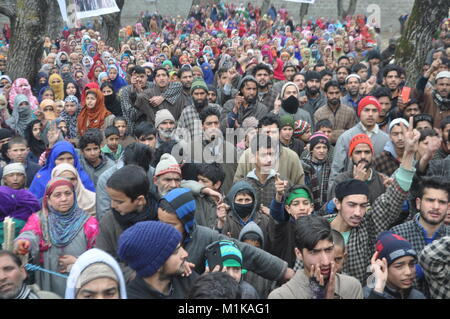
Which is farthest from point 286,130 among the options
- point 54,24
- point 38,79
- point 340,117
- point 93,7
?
point 54,24

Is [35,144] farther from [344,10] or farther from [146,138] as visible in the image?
[344,10]

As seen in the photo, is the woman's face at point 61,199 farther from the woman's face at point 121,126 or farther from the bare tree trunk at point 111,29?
the bare tree trunk at point 111,29

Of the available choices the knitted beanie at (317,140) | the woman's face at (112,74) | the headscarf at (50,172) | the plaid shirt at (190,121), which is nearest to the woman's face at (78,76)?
the woman's face at (112,74)

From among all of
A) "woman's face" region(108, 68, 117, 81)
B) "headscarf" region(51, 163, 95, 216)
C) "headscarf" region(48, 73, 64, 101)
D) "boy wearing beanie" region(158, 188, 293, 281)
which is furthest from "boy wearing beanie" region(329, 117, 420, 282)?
"headscarf" region(48, 73, 64, 101)

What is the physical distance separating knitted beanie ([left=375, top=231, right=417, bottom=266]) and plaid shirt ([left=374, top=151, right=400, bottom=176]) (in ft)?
7.24

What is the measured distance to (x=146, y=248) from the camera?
2.51 metres

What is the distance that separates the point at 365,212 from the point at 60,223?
2046 mm

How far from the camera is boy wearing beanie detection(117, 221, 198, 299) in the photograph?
8.25 feet

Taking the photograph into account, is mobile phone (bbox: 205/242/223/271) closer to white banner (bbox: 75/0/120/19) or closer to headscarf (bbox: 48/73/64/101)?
white banner (bbox: 75/0/120/19)

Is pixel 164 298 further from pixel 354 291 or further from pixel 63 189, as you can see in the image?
pixel 63 189

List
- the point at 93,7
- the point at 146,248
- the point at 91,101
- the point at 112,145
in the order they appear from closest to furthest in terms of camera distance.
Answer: the point at 146,248
the point at 112,145
the point at 91,101
the point at 93,7

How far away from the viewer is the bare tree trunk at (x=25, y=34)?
10.6 metres

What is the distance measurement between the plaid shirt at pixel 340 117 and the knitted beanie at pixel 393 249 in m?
4.01

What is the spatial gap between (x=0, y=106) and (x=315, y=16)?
29.6 m
